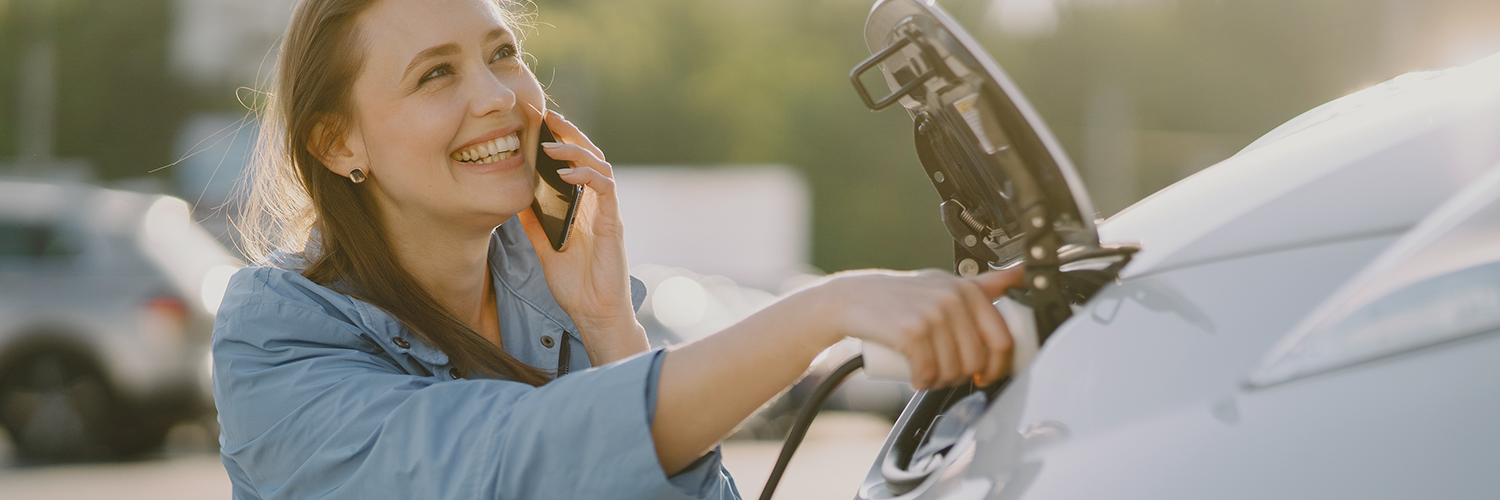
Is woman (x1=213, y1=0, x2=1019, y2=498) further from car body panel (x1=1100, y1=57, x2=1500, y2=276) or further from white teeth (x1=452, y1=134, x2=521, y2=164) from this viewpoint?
car body panel (x1=1100, y1=57, x2=1500, y2=276)

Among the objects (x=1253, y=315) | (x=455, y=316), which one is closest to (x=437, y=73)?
(x=455, y=316)

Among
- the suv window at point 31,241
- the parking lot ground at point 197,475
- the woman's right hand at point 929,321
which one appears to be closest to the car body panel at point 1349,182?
the woman's right hand at point 929,321

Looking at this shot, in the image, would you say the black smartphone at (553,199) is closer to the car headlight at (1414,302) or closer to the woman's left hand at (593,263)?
the woman's left hand at (593,263)

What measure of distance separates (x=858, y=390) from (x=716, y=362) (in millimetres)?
8546

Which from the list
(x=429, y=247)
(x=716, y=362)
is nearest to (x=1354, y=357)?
(x=716, y=362)

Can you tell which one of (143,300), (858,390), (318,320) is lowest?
(858,390)

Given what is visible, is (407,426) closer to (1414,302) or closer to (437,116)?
(437,116)

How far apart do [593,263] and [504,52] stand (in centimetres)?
45

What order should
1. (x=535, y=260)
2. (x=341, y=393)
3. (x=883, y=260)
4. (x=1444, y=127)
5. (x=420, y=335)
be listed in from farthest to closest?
(x=883, y=260) < (x=535, y=260) < (x=420, y=335) < (x=341, y=393) < (x=1444, y=127)

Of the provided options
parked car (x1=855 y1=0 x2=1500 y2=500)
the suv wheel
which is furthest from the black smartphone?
the suv wheel

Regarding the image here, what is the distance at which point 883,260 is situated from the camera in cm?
2750

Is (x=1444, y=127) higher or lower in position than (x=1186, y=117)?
higher

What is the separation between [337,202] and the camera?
6.39 ft

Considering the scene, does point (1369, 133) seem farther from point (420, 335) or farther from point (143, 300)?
point (143, 300)
